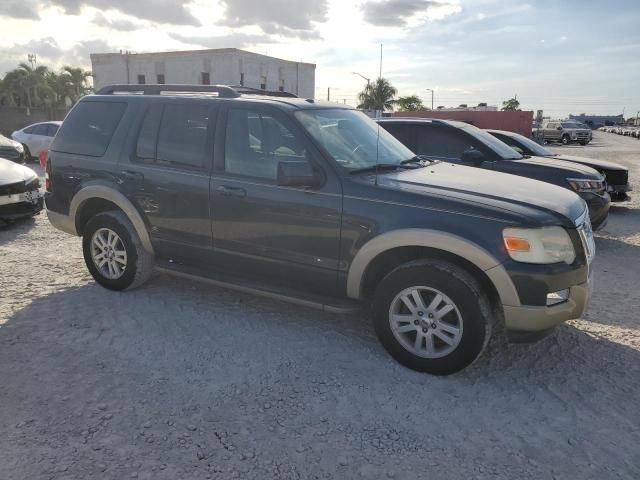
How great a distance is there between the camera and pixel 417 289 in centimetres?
339

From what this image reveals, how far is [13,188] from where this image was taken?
23.8 feet

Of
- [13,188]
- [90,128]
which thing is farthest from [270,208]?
[13,188]

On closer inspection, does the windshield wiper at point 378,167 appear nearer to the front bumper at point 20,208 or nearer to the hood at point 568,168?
the hood at point 568,168

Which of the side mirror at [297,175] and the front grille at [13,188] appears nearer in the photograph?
the side mirror at [297,175]

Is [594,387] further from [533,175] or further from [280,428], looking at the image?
[533,175]

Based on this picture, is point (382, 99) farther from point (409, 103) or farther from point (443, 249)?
point (443, 249)

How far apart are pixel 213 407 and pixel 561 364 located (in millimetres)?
2452

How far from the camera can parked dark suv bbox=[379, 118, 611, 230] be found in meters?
7.00

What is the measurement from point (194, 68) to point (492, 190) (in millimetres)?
60033

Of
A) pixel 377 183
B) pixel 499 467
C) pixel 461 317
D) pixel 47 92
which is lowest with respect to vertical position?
pixel 499 467

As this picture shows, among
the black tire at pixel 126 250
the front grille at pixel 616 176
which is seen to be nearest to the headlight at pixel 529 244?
the black tire at pixel 126 250

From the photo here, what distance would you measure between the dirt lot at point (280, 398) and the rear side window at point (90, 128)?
56.2 inches

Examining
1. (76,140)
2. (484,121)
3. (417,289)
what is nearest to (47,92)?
(484,121)

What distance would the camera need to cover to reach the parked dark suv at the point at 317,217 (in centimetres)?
321
